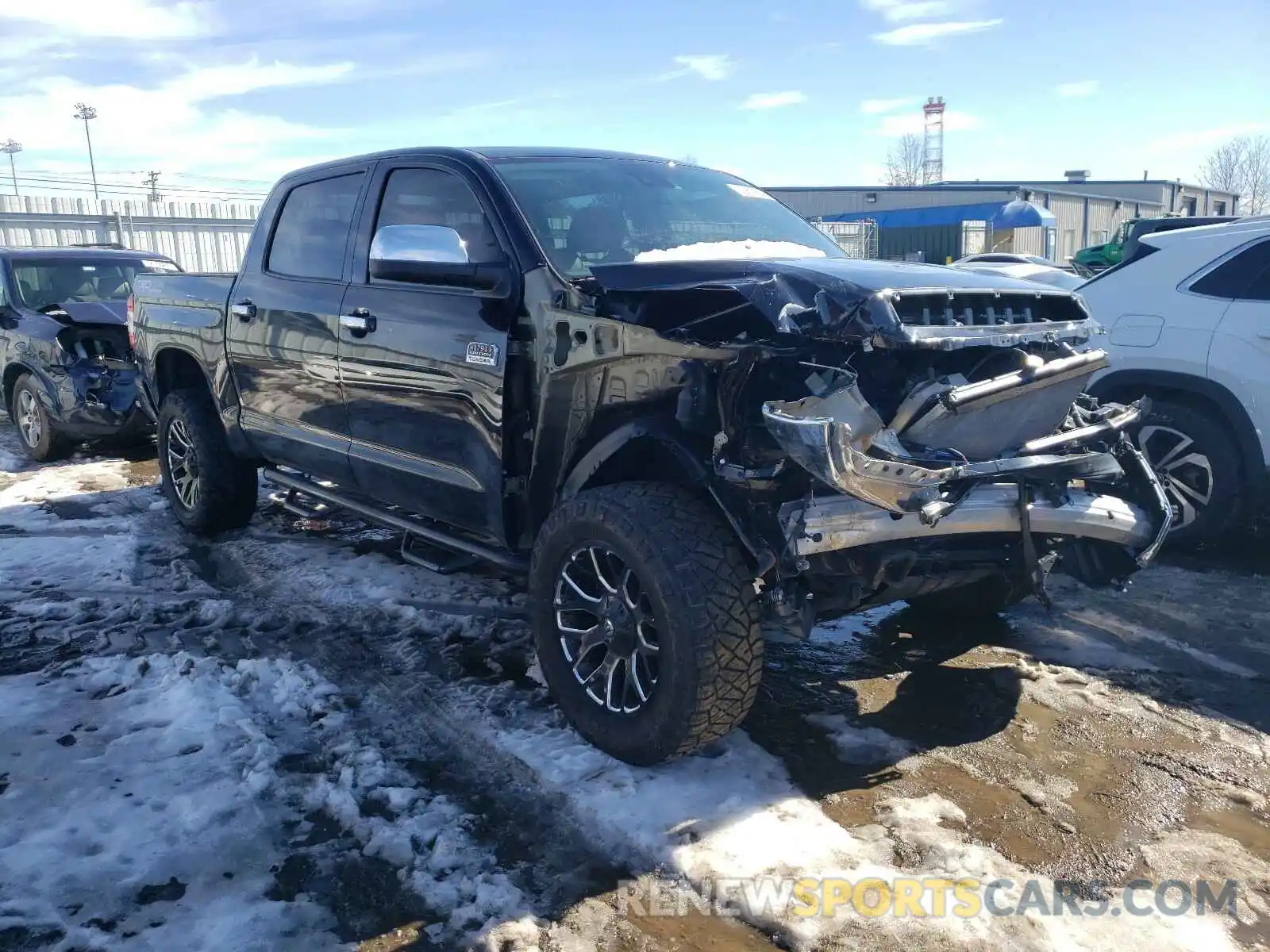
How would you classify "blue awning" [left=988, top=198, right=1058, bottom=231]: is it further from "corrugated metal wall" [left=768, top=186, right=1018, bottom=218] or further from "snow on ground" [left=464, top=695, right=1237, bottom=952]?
"snow on ground" [left=464, top=695, right=1237, bottom=952]

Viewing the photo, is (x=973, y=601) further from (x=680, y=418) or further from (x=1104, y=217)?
(x=1104, y=217)

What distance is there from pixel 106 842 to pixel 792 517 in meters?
2.16

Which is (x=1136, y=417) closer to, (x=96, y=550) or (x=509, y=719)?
(x=509, y=719)

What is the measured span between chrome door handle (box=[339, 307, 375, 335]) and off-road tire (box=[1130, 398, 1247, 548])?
12.6 feet

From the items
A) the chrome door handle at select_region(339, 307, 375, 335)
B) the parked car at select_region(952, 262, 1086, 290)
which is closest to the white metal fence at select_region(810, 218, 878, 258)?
the parked car at select_region(952, 262, 1086, 290)

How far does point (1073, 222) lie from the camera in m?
42.8

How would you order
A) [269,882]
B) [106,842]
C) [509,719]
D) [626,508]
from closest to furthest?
[269,882], [106,842], [626,508], [509,719]

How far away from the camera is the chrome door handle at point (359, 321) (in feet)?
13.7

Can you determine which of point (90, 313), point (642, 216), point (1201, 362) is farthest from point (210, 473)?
point (1201, 362)

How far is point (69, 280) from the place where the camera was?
8969 millimetres

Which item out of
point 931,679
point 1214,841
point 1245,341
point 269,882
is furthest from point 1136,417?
point 269,882

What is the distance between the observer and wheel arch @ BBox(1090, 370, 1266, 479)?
5086 millimetres

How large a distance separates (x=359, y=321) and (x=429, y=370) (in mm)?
531

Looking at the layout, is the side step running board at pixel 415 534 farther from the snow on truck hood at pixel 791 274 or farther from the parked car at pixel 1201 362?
the parked car at pixel 1201 362
